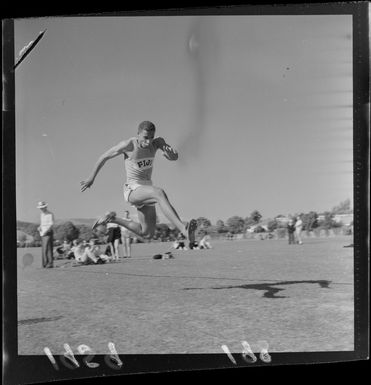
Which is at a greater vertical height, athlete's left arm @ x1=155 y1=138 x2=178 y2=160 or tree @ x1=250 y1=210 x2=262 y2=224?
athlete's left arm @ x1=155 y1=138 x2=178 y2=160

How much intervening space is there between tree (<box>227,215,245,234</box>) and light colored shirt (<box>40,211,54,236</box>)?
919 millimetres

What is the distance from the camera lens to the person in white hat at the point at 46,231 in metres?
2.84

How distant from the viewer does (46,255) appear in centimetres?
287

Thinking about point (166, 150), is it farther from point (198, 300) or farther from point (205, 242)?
point (198, 300)

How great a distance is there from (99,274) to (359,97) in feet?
5.47

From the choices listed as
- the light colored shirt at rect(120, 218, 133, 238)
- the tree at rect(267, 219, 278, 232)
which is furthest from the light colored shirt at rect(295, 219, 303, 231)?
the light colored shirt at rect(120, 218, 133, 238)

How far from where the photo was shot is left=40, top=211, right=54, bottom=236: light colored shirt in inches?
112

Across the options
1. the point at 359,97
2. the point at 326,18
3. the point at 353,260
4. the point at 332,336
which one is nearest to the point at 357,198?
the point at 353,260

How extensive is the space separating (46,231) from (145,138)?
0.70m

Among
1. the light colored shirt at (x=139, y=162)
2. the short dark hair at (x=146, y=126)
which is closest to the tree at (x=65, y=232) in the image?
the light colored shirt at (x=139, y=162)

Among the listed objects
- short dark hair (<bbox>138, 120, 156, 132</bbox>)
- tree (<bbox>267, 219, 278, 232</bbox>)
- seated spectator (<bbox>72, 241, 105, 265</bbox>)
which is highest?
short dark hair (<bbox>138, 120, 156, 132</bbox>)

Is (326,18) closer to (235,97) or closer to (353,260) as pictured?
(235,97)

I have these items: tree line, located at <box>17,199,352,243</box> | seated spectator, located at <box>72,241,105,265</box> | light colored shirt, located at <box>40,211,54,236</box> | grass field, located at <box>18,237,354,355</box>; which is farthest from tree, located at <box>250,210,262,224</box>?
light colored shirt, located at <box>40,211,54,236</box>

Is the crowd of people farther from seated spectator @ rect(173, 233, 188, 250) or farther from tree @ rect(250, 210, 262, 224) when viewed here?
tree @ rect(250, 210, 262, 224)
